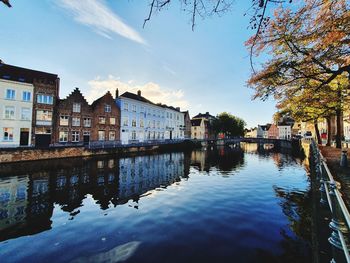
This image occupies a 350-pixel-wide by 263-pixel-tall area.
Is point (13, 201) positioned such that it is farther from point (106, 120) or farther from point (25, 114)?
point (106, 120)

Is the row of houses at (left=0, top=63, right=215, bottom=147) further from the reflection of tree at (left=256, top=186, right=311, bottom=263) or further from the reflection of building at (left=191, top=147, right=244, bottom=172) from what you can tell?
the reflection of tree at (left=256, top=186, right=311, bottom=263)

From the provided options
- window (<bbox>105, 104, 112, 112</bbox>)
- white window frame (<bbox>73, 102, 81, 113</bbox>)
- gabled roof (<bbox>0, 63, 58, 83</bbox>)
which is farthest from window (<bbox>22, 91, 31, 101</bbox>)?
window (<bbox>105, 104, 112, 112</bbox>)

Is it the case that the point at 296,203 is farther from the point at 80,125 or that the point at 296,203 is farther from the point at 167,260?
the point at 80,125

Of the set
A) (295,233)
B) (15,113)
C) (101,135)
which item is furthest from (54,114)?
(295,233)

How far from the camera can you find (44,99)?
31.0m

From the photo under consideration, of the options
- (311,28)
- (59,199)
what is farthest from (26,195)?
(311,28)

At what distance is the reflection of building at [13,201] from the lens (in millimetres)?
8117

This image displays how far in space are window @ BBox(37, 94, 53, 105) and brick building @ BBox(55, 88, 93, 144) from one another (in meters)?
1.43

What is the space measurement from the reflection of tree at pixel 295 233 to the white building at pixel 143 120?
36.7 metres

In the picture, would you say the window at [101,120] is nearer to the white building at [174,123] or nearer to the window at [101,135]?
the window at [101,135]

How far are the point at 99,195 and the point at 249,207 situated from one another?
9151 millimetres

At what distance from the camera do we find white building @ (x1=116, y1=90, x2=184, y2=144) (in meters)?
43.1

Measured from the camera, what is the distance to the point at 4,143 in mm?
27438

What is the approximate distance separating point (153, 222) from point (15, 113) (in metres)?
33.0
